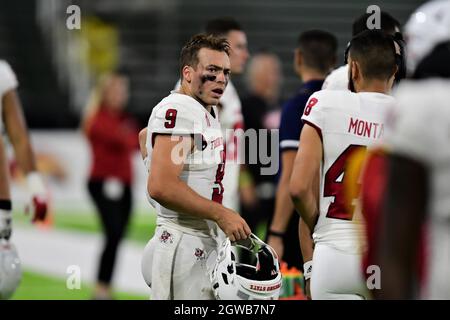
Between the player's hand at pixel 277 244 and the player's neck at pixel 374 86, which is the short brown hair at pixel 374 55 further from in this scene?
the player's hand at pixel 277 244

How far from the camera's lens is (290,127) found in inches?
211

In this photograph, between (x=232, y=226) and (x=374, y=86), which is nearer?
(x=232, y=226)

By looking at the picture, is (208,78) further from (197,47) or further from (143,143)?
(143,143)

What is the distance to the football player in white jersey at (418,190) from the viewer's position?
250 centimetres

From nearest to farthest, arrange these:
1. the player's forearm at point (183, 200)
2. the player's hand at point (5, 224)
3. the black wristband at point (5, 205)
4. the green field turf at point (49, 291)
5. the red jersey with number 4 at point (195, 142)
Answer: the player's forearm at point (183, 200) → the red jersey with number 4 at point (195, 142) → the player's hand at point (5, 224) → the black wristband at point (5, 205) → the green field turf at point (49, 291)

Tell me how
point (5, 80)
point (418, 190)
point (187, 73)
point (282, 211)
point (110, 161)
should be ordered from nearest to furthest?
1. point (418, 190)
2. point (187, 73)
3. point (5, 80)
4. point (282, 211)
5. point (110, 161)

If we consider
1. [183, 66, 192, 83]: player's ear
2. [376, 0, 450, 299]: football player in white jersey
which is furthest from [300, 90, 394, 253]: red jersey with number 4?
[376, 0, 450, 299]: football player in white jersey

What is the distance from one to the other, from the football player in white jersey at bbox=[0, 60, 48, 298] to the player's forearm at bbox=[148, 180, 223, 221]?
127 cm

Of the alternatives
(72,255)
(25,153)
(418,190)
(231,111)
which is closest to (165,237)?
(25,153)

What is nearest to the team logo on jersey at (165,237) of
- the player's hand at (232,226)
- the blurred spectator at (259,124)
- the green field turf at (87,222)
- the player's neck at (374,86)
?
the player's hand at (232,226)

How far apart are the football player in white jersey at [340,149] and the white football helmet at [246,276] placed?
0.88 ft

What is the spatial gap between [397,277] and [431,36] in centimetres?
75

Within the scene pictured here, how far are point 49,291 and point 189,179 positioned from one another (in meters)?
4.81
